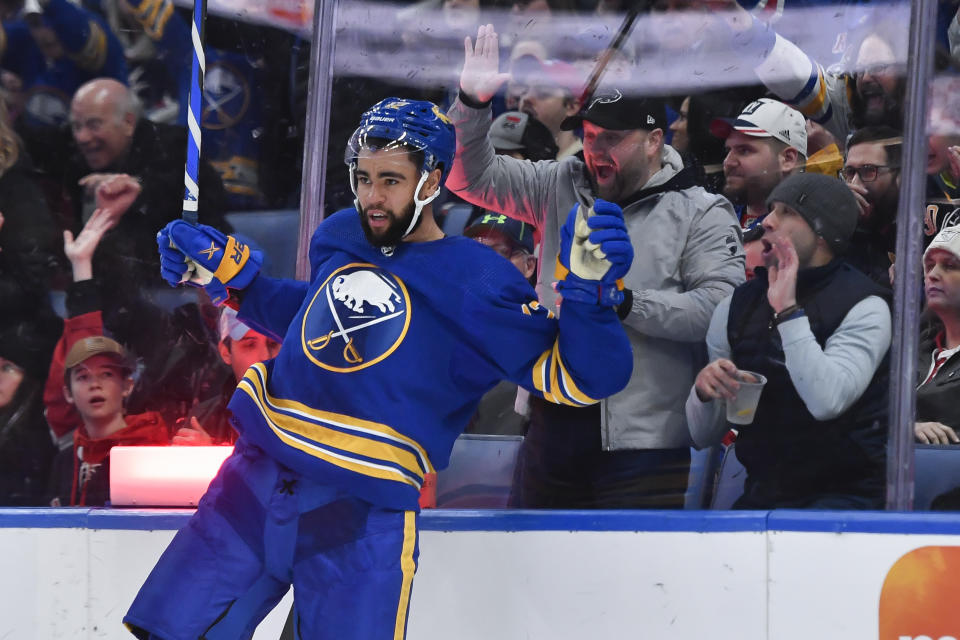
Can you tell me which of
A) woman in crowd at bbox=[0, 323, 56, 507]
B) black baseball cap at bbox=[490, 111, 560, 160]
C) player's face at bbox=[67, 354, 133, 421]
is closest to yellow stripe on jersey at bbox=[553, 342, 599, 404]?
black baseball cap at bbox=[490, 111, 560, 160]

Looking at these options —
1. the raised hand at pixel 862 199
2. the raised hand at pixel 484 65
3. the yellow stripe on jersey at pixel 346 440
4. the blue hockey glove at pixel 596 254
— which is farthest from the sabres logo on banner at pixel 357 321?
the raised hand at pixel 862 199

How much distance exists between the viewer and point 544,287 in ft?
8.88

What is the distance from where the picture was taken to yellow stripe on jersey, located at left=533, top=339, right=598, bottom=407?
2.04m

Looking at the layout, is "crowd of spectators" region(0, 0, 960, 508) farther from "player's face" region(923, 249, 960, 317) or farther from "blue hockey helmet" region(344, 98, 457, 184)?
"blue hockey helmet" region(344, 98, 457, 184)

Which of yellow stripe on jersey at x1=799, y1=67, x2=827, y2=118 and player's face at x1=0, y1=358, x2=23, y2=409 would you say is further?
player's face at x1=0, y1=358, x2=23, y2=409

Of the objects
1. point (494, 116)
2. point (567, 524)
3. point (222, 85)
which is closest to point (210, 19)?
point (222, 85)

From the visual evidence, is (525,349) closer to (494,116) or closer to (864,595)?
(494,116)

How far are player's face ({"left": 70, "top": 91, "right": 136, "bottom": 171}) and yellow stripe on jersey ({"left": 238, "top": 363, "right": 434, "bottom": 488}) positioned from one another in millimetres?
1190

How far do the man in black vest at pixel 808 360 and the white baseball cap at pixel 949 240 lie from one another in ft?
0.59

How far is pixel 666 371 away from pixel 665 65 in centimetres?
76

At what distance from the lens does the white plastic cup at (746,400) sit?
266 cm

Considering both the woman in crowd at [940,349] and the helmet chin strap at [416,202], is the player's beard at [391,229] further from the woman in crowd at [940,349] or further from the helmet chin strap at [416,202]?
the woman in crowd at [940,349]

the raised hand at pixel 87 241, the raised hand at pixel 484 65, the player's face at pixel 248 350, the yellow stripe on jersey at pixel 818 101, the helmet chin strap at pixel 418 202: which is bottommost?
the player's face at pixel 248 350

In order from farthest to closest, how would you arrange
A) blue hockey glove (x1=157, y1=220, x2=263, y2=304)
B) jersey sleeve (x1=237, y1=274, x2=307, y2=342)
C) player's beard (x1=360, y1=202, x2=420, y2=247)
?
jersey sleeve (x1=237, y1=274, x2=307, y2=342), blue hockey glove (x1=157, y1=220, x2=263, y2=304), player's beard (x1=360, y1=202, x2=420, y2=247)
